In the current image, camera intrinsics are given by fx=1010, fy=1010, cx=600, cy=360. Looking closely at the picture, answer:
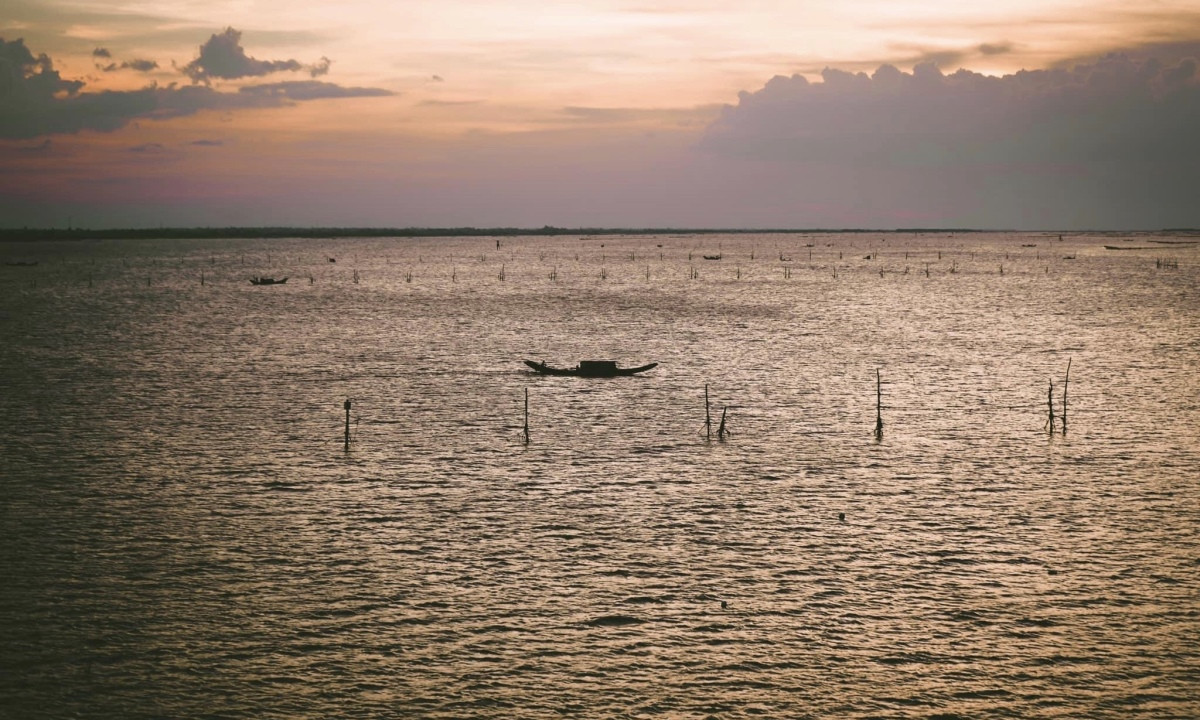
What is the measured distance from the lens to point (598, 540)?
26.1 meters

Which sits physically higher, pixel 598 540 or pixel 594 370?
pixel 594 370

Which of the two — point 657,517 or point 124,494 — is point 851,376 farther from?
point 124,494

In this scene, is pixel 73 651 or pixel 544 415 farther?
pixel 544 415

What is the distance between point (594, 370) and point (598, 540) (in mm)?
28440

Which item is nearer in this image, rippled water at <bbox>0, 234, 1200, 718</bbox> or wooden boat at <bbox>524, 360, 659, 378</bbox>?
rippled water at <bbox>0, 234, 1200, 718</bbox>

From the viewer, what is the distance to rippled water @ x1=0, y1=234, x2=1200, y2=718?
17922mm

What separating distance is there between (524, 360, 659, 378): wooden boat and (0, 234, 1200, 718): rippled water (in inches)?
34.9

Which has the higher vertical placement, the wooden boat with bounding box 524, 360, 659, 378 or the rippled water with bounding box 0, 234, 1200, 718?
the wooden boat with bounding box 524, 360, 659, 378

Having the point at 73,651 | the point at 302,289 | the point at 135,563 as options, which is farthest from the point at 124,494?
the point at 302,289

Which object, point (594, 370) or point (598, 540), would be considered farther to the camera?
point (594, 370)

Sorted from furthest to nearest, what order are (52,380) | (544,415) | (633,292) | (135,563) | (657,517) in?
(633,292) → (52,380) → (544,415) → (657,517) → (135,563)

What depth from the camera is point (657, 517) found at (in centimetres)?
2816

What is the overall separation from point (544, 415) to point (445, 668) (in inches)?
1019

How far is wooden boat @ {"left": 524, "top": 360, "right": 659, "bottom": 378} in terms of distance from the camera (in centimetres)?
5406
